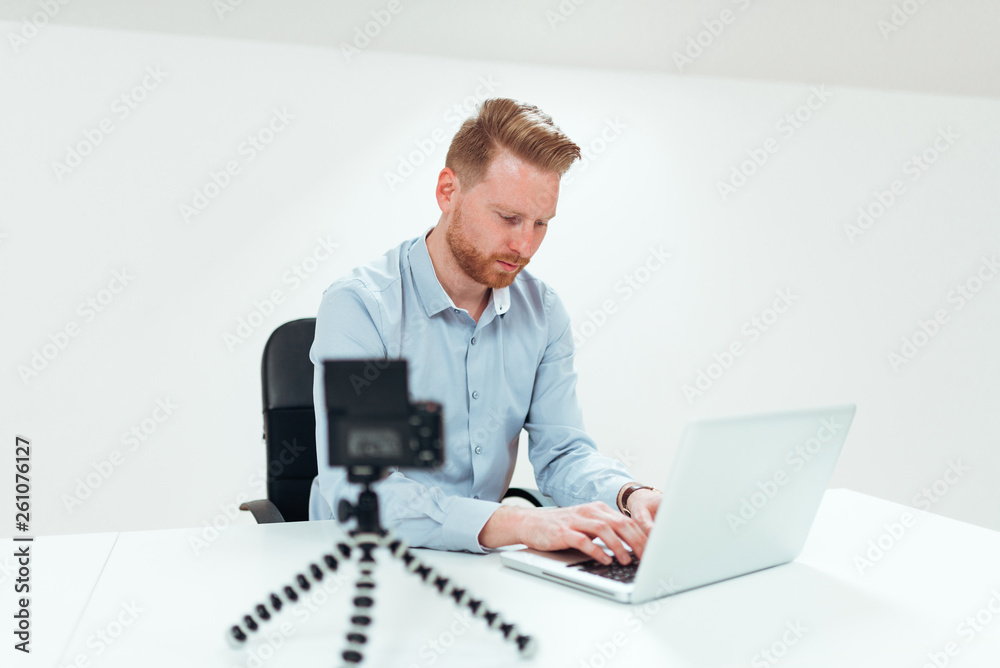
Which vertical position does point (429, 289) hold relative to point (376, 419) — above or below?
above

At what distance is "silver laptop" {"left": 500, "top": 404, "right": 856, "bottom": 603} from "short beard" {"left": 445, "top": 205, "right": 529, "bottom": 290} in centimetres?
72

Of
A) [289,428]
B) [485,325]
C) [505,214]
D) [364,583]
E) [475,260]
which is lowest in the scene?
[289,428]

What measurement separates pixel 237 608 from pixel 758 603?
77 centimetres

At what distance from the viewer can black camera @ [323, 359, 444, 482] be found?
84cm

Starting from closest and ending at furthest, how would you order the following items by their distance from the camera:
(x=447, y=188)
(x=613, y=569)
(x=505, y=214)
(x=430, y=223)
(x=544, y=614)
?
(x=544, y=614), (x=613, y=569), (x=505, y=214), (x=447, y=188), (x=430, y=223)

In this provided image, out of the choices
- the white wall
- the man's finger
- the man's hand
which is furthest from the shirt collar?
the white wall

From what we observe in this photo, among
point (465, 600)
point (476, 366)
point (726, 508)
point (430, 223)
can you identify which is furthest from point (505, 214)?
point (430, 223)

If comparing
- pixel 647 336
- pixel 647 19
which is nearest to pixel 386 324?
pixel 647 336

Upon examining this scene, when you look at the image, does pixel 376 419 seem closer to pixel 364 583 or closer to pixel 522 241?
pixel 364 583

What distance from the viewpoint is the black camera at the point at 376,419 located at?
2.76ft

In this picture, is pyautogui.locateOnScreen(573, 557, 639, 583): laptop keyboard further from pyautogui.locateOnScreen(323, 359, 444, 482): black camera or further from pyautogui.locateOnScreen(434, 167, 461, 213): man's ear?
pyautogui.locateOnScreen(434, 167, 461, 213): man's ear

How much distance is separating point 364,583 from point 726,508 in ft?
1.83

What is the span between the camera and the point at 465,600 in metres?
0.98

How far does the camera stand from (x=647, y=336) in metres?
3.59
